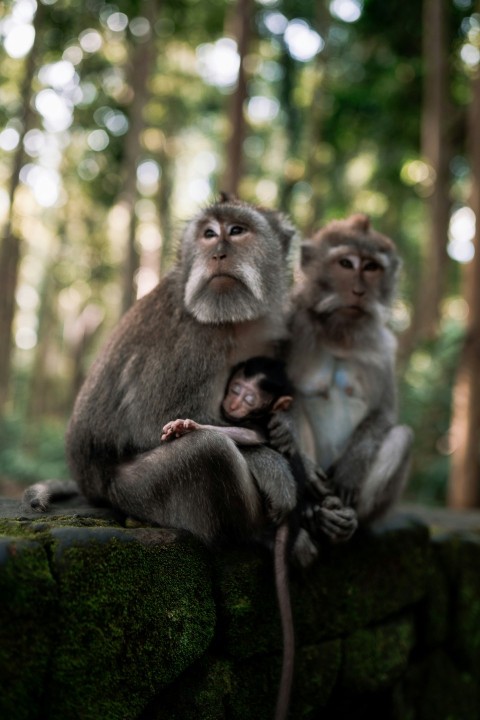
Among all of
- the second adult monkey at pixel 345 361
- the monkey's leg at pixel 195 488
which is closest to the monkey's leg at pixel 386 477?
the second adult monkey at pixel 345 361

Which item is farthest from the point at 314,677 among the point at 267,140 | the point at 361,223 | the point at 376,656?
the point at 267,140

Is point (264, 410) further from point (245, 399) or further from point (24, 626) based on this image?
point (24, 626)

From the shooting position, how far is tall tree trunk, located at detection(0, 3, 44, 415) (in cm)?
1164

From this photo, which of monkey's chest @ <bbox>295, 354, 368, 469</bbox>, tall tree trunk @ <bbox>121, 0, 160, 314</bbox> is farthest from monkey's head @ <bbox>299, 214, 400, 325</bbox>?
→ tall tree trunk @ <bbox>121, 0, 160, 314</bbox>

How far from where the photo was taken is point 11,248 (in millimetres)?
13359

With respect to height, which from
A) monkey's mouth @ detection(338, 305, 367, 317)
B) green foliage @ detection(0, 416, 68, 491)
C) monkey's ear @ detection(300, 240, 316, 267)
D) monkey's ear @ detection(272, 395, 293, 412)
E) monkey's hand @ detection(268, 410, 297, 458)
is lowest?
green foliage @ detection(0, 416, 68, 491)

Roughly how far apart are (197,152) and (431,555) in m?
24.7

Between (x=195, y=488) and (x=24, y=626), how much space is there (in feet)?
2.94

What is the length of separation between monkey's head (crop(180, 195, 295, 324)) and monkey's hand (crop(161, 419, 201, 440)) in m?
0.55

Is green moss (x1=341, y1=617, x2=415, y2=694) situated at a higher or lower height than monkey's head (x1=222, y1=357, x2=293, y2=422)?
lower

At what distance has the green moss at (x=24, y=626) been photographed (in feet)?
7.27

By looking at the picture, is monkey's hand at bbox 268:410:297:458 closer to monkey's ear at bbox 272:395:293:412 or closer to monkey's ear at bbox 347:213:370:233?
monkey's ear at bbox 272:395:293:412

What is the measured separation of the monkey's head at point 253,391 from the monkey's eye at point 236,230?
23.2 inches

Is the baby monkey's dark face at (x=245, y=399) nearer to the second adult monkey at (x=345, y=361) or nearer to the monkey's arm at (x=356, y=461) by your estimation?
the second adult monkey at (x=345, y=361)
